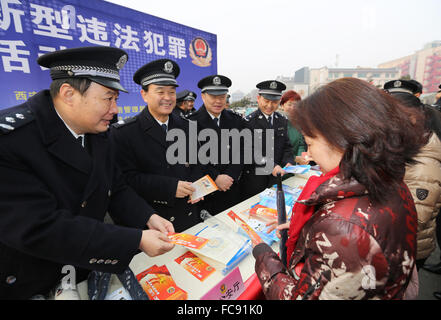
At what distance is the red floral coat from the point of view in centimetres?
69

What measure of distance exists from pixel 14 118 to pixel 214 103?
7.67 ft

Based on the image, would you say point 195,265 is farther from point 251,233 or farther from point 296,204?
point 296,204

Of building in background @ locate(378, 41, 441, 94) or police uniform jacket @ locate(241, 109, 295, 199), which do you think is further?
building in background @ locate(378, 41, 441, 94)

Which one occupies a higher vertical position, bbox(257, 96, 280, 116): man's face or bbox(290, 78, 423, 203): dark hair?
bbox(257, 96, 280, 116): man's face

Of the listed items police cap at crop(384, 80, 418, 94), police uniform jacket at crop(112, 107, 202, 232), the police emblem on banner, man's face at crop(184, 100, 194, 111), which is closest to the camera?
police uniform jacket at crop(112, 107, 202, 232)

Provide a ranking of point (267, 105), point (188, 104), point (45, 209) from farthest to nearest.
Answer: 1. point (188, 104)
2. point (267, 105)
3. point (45, 209)

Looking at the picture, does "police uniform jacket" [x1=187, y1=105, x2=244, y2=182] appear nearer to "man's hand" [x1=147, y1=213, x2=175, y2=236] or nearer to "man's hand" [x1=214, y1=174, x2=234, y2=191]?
"man's hand" [x1=214, y1=174, x2=234, y2=191]

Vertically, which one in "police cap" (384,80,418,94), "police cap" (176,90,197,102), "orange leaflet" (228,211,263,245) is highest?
"police cap" (176,90,197,102)

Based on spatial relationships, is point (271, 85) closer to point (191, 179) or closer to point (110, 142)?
point (191, 179)

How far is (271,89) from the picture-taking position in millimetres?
3389

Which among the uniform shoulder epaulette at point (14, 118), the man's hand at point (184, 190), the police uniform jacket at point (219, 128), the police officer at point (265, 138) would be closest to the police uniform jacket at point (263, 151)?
the police officer at point (265, 138)

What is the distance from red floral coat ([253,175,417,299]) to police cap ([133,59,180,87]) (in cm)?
184

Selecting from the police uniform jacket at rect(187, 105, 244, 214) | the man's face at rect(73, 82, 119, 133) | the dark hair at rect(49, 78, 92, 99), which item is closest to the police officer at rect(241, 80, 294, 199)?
the police uniform jacket at rect(187, 105, 244, 214)

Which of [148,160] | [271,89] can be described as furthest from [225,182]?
[271,89]
